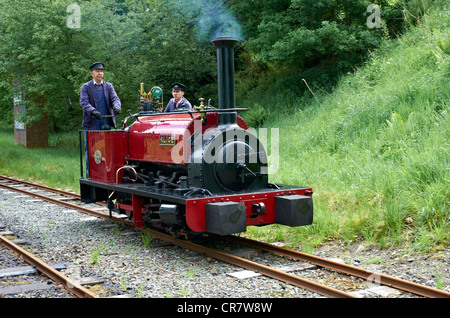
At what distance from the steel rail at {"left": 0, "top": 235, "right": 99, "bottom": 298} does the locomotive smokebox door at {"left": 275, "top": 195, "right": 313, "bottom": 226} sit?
2.48 meters

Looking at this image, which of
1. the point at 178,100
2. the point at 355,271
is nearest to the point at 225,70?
the point at 178,100

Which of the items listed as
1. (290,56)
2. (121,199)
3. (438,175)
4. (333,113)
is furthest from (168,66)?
(438,175)

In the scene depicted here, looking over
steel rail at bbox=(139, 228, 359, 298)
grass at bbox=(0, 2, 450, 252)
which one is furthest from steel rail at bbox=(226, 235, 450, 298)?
steel rail at bbox=(139, 228, 359, 298)

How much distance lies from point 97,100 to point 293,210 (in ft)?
13.4

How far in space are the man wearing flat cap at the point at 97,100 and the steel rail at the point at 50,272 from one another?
96.5 inches

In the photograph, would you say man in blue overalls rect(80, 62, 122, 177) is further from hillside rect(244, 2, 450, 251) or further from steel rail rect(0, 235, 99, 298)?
hillside rect(244, 2, 450, 251)

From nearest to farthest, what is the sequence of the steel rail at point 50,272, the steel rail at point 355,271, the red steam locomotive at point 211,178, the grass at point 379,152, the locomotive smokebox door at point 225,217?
the steel rail at point 355,271 → the steel rail at point 50,272 → the locomotive smokebox door at point 225,217 → the red steam locomotive at point 211,178 → the grass at point 379,152

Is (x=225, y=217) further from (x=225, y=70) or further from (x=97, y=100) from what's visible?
(x=97, y=100)

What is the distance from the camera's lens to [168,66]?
625 inches

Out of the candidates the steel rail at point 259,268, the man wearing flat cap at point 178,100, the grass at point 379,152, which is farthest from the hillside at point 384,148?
the man wearing flat cap at point 178,100

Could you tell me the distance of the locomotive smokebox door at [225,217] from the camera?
17.5 ft

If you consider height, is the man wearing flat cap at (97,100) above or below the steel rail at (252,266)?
above

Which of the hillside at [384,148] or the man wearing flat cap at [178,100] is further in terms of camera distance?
the man wearing flat cap at [178,100]

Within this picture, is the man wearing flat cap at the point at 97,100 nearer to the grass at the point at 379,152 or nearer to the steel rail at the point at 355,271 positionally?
the grass at the point at 379,152
